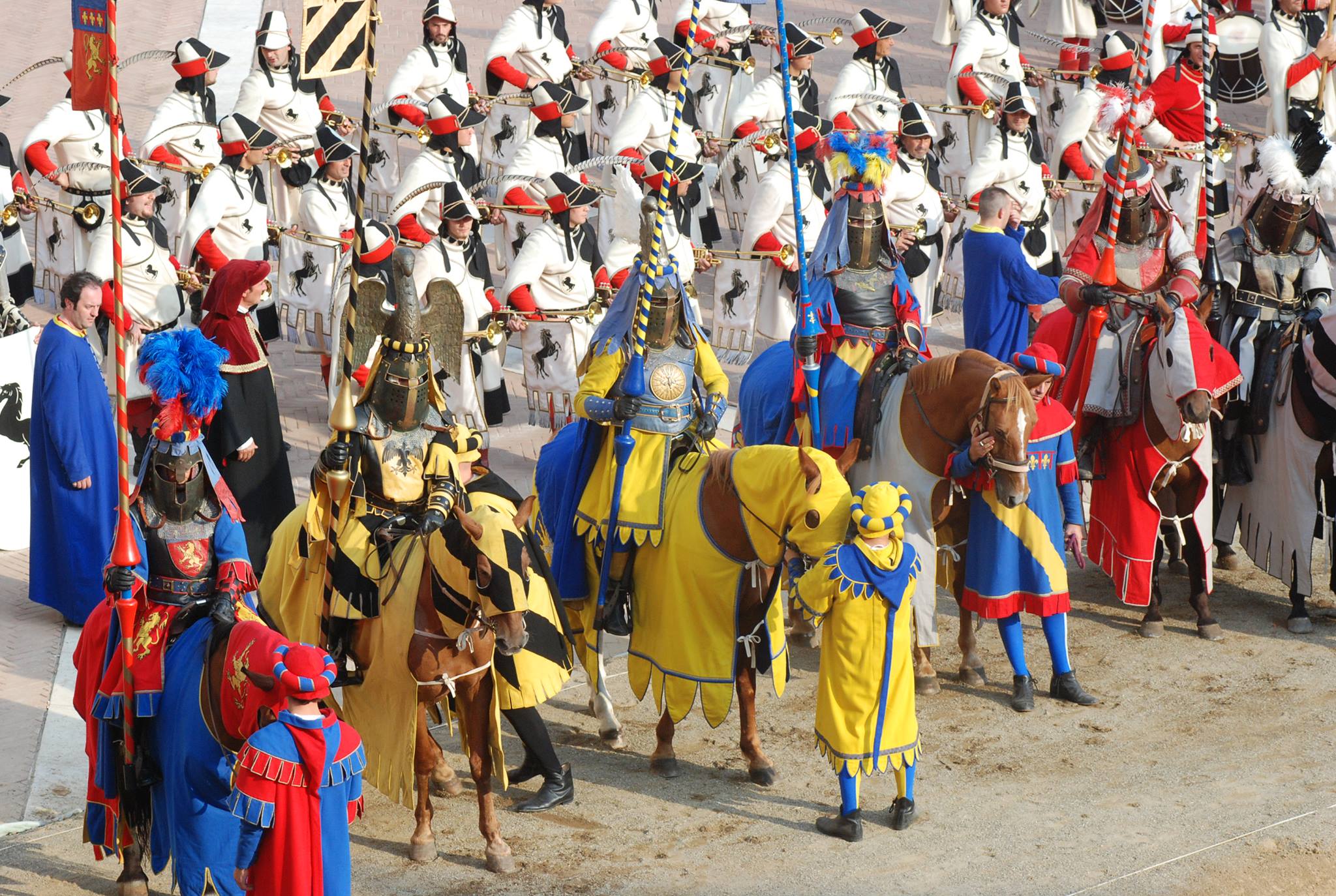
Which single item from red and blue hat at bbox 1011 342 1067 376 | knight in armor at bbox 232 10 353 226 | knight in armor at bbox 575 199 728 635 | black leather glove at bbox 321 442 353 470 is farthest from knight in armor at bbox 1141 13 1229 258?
black leather glove at bbox 321 442 353 470

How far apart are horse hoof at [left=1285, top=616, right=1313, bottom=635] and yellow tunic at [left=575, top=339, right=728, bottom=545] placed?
4.12m

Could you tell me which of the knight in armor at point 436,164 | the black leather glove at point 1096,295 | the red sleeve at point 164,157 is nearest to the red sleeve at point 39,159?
the red sleeve at point 164,157

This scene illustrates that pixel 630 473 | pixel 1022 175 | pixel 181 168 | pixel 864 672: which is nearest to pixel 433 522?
pixel 630 473

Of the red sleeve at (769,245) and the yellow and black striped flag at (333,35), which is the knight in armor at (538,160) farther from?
the yellow and black striped flag at (333,35)

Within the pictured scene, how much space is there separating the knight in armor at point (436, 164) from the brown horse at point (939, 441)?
5.28 m

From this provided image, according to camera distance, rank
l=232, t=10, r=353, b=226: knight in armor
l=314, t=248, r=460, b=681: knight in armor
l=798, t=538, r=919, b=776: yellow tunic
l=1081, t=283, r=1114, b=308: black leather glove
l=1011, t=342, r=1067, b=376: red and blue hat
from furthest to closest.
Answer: l=232, t=10, r=353, b=226: knight in armor
l=1081, t=283, r=1114, b=308: black leather glove
l=1011, t=342, r=1067, b=376: red and blue hat
l=314, t=248, r=460, b=681: knight in armor
l=798, t=538, r=919, b=776: yellow tunic

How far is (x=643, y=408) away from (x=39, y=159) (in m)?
7.44

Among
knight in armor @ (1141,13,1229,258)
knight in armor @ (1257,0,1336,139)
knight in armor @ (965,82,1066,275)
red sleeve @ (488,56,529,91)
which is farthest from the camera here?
red sleeve @ (488,56,529,91)

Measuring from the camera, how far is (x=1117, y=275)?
11.4m

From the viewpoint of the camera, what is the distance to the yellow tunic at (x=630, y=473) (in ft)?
30.6

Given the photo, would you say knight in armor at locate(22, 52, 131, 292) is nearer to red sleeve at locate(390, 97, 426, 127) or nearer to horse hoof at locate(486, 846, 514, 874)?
red sleeve at locate(390, 97, 426, 127)

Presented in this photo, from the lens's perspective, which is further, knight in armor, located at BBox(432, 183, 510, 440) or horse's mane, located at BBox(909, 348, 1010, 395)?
knight in armor, located at BBox(432, 183, 510, 440)

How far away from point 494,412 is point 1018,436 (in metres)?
5.89

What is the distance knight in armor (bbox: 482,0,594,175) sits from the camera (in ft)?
60.4
